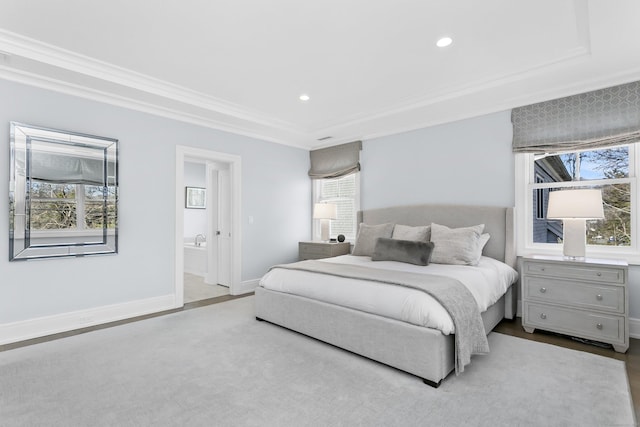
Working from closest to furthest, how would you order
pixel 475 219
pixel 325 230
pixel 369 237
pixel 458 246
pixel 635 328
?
pixel 635 328, pixel 458 246, pixel 475 219, pixel 369 237, pixel 325 230

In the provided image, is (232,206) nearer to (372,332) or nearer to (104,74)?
(104,74)

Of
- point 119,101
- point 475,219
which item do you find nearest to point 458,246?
point 475,219

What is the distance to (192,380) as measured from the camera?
225cm

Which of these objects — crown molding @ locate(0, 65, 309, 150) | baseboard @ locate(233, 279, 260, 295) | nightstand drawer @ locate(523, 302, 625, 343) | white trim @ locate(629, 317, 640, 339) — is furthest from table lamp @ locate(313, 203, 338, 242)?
white trim @ locate(629, 317, 640, 339)

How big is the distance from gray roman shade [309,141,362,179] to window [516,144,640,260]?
234 cm

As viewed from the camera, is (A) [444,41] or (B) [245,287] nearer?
(A) [444,41]

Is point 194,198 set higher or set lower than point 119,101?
lower

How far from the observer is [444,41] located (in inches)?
104

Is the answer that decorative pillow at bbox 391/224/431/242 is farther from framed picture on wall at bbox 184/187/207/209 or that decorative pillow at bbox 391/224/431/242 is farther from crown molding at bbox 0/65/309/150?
framed picture on wall at bbox 184/187/207/209

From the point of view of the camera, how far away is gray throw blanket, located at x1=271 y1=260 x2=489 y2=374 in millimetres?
2236

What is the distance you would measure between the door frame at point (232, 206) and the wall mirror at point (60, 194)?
28.1 inches

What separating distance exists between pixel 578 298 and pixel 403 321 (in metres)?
1.79

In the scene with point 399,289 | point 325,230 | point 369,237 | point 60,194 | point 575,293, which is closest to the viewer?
point 399,289

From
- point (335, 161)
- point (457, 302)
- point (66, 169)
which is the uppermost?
point (335, 161)
